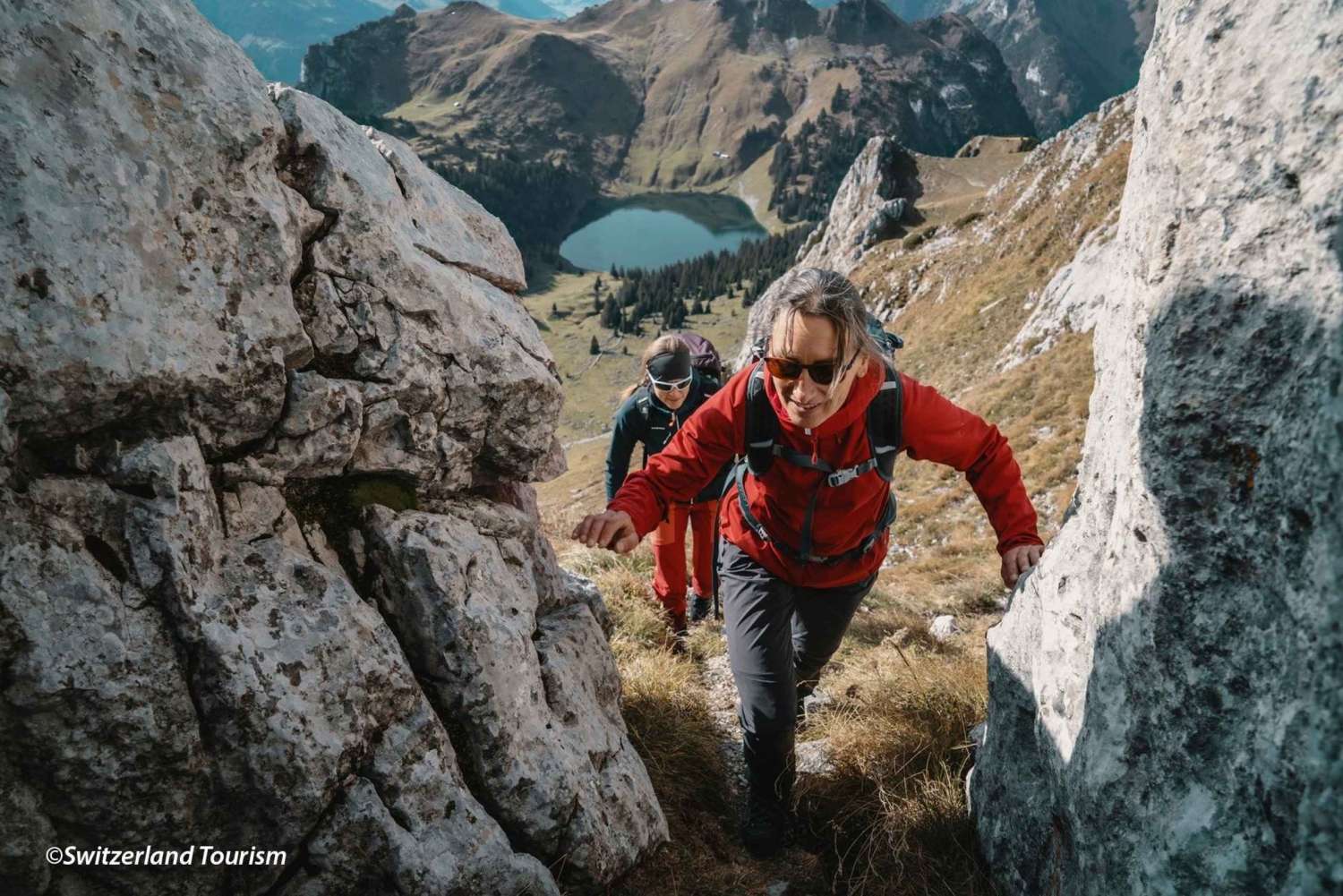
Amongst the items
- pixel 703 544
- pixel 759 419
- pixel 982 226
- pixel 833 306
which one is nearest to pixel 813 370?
pixel 833 306

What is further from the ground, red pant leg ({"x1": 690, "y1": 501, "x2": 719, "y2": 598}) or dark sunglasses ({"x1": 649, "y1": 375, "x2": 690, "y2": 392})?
dark sunglasses ({"x1": 649, "y1": 375, "x2": 690, "y2": 392})

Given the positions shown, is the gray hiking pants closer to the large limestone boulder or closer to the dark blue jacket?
the large limestone boulder

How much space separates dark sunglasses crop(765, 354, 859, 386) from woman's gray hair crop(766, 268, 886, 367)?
0.05m

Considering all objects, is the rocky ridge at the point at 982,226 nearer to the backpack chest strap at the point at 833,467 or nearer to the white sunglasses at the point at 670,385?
the backpack chest strap at the point at 833,467

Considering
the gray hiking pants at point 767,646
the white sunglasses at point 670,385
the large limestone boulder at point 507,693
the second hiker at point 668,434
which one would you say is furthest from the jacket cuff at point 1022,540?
the white sunglasses at point 670,385

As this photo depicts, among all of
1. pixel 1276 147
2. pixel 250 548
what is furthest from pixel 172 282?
pixel 1276 147

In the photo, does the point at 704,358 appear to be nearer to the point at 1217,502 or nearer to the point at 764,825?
the point at 764,825

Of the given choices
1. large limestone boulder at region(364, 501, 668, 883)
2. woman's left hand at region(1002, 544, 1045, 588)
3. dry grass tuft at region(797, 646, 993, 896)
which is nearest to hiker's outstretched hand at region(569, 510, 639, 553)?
large limestone boulder at region(364, 501, 668, 883)

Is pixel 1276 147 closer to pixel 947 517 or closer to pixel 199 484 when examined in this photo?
pixel 199 484

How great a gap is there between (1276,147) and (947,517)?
17.0 m

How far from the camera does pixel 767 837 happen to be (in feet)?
15.1

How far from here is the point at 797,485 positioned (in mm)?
4633

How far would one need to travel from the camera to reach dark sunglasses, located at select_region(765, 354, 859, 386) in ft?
13.4

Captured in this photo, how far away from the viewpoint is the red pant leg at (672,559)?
7781 millimetres
